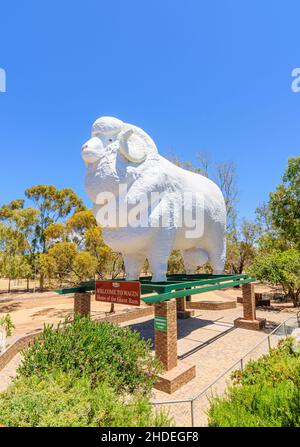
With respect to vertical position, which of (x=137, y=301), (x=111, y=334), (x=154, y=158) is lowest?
(x=111, y=334)

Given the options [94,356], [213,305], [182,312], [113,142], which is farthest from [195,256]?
[94,356]

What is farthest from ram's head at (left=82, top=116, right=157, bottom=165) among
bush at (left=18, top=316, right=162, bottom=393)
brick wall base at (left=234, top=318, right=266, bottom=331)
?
brick wall base at (left=234, top=318, right=266, bottom=331)

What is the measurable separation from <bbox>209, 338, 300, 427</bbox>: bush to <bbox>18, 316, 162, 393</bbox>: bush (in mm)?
2118

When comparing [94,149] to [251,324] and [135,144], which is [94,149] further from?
[251,324]

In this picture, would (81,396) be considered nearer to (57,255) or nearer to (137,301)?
(137,301)

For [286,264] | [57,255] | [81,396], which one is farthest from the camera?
[57,255]

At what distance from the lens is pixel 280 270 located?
16.5 meters

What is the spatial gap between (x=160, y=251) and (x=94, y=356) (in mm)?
3829

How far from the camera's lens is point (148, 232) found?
26.6 feet

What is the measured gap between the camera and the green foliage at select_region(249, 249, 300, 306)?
1625 centimetres

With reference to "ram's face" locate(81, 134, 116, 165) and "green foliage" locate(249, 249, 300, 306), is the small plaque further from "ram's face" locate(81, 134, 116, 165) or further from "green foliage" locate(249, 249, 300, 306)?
"green foliage" locate(249, 249, 300, 306)
